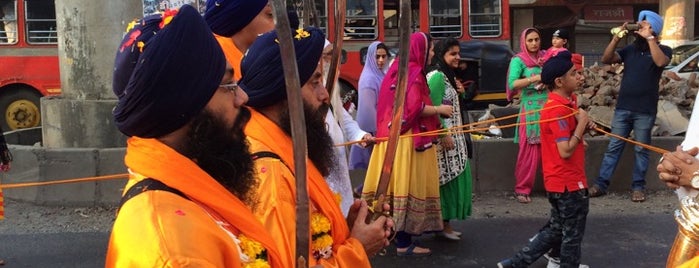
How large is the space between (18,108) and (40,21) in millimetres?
1746

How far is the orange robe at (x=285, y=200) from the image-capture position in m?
1.96

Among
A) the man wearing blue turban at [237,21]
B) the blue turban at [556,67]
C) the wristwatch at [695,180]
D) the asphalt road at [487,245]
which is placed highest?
the man wearing blue turban at [237,21]

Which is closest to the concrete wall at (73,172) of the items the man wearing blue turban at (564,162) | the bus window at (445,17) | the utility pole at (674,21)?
the man wearing blue turban at (564,162)

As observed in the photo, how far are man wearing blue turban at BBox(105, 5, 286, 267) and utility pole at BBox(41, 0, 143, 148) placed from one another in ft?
18.4

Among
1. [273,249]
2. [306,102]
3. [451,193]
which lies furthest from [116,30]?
[273,249]

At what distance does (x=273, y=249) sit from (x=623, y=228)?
4889mm

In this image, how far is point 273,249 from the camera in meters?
1.67

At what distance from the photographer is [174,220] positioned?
1.36 metres

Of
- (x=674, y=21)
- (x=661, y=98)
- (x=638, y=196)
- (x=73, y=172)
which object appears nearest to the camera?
(x=73, y=172)

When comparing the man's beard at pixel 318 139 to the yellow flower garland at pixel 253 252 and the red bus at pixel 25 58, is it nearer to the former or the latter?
the yellow flower garland at pixel 253 252

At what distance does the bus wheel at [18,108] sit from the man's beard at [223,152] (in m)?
13.1

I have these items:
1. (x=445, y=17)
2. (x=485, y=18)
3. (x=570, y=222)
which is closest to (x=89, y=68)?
(x=570, y=222)

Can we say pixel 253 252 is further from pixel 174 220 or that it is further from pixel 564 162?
pixel 564 162

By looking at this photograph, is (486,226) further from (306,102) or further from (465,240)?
(306,102)
